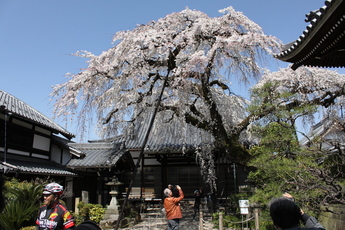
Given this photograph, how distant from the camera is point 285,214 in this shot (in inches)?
83.7

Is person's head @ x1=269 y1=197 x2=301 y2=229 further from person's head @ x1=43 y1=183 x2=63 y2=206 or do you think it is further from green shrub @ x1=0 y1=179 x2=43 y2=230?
green shrub @ x1=0 y1=179 x2=43 y2=230

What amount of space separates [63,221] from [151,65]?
7185 mm

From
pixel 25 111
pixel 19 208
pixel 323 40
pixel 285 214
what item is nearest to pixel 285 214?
pixel 285 214

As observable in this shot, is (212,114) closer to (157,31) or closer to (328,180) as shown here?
(157,31)

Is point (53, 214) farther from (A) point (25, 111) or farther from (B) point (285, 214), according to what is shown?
(A) point (25, 111)

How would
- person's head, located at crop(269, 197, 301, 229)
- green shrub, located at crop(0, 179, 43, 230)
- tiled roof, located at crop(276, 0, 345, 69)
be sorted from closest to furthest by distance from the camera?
person's head, located at crop(269, 197, 301, 229)
tiled roof, located at crop(276, 0, 345, 69)
green shrub, located at crop(0, 179, 43, 230)

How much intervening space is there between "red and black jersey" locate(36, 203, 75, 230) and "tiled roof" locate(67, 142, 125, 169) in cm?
948

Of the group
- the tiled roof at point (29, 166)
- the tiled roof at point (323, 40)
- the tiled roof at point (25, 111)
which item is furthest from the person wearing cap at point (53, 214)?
the tiled roof at point (25, 111)

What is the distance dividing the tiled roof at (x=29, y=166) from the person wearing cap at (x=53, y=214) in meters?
6.12

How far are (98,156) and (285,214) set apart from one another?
1315cm

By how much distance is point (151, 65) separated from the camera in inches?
389

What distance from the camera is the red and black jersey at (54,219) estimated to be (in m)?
3.28

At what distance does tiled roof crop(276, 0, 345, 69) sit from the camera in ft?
13.1

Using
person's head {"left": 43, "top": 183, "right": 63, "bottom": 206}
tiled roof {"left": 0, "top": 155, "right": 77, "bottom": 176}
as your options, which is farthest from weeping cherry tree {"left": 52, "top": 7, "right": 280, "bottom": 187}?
person's head {"left": 43, "top": 183, "right": 63, "bottom": 206}
